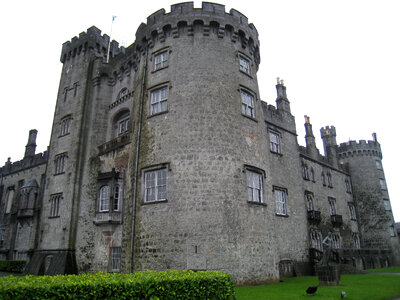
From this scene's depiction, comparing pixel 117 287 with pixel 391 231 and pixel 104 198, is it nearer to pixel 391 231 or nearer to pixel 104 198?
pixel 104 198

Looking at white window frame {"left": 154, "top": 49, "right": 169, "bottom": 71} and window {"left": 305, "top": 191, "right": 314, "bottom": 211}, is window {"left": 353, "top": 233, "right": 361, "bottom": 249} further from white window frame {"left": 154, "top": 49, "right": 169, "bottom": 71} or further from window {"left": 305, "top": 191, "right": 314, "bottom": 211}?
white window frame {"left": 154, "top": 49, "right": 169, "bottom": 71}

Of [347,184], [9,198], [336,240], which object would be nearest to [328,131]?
[347,184]

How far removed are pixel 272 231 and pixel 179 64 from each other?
11305 mm

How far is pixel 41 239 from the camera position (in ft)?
80.8

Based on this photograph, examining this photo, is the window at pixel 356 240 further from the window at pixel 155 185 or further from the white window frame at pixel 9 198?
the white window frame at pixel 9 198

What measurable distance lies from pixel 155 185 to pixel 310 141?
21.7 meters

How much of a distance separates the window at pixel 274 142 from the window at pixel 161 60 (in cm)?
1108

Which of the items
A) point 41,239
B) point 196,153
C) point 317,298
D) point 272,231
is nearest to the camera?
point 317,298

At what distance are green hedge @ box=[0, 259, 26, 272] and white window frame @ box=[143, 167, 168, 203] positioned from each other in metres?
19.6

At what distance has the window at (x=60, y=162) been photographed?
2561cm

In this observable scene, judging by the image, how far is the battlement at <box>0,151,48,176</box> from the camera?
36.9 metres

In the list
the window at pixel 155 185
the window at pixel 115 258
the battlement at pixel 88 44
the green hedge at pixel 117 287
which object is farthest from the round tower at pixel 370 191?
the green hedge at pixel 117 287

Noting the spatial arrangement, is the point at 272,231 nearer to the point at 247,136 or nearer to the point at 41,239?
the point at 247,136

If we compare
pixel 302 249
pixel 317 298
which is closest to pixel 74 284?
pixel 317 298
